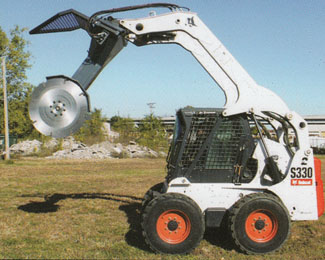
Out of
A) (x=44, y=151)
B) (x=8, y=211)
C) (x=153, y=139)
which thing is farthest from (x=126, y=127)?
(x=8, y=211)

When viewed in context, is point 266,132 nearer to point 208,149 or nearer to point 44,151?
point 208,149

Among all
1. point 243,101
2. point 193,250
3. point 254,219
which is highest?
point 243,101

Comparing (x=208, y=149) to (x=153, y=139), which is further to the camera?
(x=153, y=139)

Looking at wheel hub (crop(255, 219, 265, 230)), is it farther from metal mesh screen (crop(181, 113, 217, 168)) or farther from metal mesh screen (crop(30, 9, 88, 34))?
metal mesh screen (crop(30, 9, 88, 34))

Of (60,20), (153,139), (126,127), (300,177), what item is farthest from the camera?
(126,127)

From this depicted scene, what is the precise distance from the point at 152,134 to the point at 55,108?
2928cm

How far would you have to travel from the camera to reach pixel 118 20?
20.3 ft

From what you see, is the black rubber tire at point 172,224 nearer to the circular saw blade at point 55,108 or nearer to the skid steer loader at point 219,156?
the skid steer loader at point 219,156

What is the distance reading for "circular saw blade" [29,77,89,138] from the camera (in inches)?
227

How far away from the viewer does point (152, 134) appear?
35.0 metres

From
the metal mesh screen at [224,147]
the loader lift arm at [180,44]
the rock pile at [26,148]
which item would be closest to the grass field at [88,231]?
the metal mesh screen at [224,147]

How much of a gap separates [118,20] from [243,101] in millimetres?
2608

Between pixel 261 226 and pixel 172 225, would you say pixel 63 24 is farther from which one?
pixel 261 226

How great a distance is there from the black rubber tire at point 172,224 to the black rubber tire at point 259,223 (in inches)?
19.9
